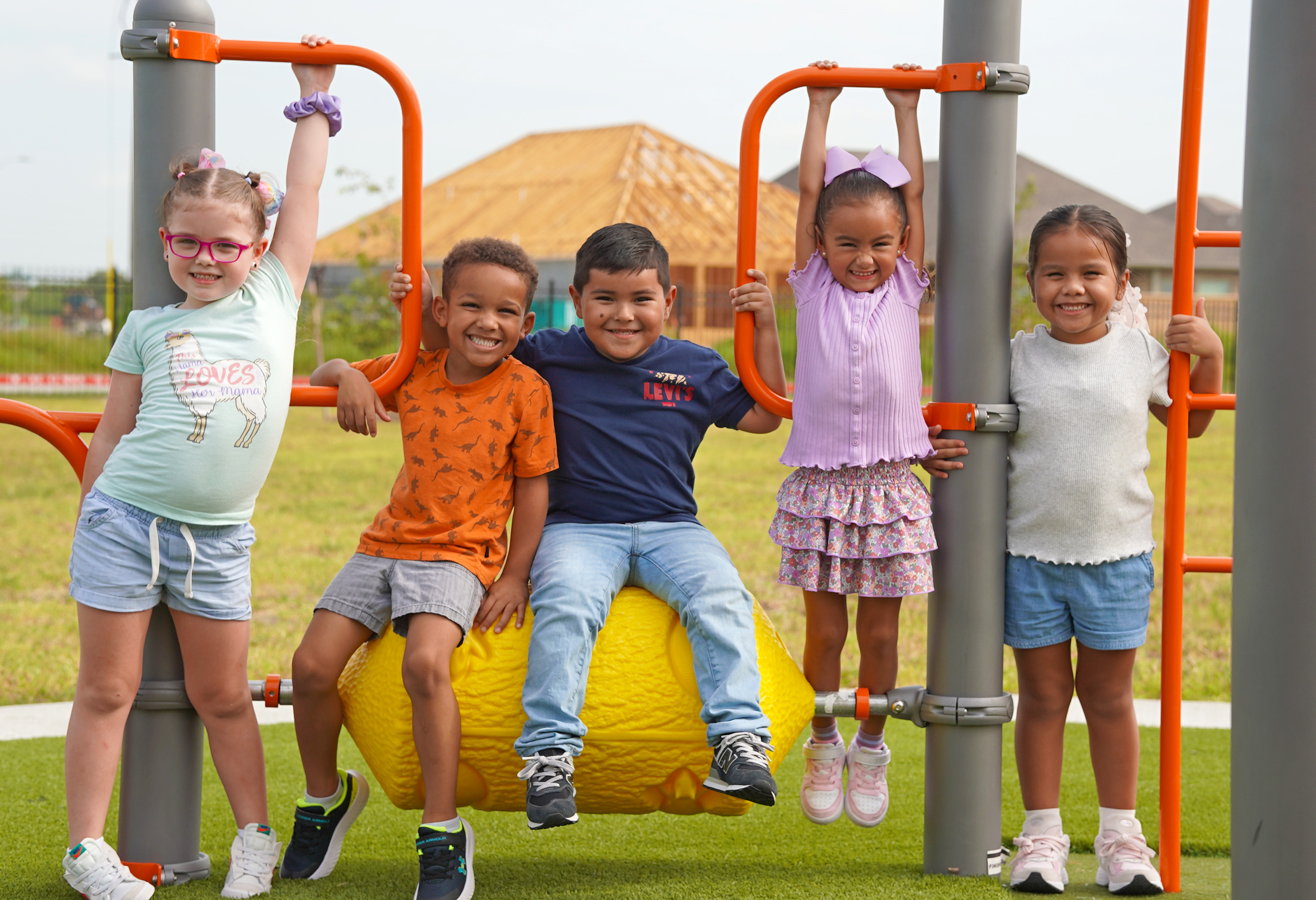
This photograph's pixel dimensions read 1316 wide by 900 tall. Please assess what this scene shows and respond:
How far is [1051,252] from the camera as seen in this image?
2900mm

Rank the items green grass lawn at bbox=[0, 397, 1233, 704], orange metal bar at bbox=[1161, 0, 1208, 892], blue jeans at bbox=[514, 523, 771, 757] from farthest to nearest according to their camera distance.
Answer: green grass lawn at bbox=[0, 397, 1233, 704] → orange metal bar at bbox=[1161, 0, 1208, 892] → blue jeans at bbox=[514, 523, 771, 757]

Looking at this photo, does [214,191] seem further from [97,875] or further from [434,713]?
[97,875]

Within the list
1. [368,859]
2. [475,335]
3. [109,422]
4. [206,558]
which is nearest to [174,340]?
[109,422]

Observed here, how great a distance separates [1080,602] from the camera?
2.86 metres

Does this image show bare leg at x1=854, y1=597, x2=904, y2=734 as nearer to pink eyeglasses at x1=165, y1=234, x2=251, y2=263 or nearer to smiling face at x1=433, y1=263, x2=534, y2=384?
smiling face at x1=433, y1=263, x2=534, y2=384

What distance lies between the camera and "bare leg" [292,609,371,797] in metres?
2.68

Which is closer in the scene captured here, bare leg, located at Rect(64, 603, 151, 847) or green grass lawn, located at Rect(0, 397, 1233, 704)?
bare leg, located at Rect(64, 603, 151, 847)

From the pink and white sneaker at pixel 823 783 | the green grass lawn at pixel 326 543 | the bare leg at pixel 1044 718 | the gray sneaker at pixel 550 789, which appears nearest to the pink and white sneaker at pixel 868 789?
the pink and white sneaker at pixel 823 783

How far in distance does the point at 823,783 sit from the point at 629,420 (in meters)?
1.05

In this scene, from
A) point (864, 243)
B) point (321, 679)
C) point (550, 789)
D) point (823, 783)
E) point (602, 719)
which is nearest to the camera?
point (550, 789)

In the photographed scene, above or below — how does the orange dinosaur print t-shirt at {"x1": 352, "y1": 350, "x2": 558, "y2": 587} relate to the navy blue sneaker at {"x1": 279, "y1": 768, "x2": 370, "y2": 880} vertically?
above

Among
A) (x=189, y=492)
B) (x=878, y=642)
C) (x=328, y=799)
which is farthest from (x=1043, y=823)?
(x=189, y=492)

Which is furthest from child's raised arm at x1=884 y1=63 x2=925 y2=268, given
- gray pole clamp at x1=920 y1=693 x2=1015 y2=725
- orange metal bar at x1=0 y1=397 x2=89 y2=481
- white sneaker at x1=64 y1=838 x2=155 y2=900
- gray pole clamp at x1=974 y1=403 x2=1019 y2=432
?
white sneaker at x1=64 y1=838 x2=155 y2=900

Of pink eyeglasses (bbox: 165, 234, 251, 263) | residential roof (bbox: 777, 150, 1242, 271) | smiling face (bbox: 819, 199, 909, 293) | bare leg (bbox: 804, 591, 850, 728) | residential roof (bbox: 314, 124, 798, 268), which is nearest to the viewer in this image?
pink eyeglasses (bbox: 165, 234, 251, 263)
